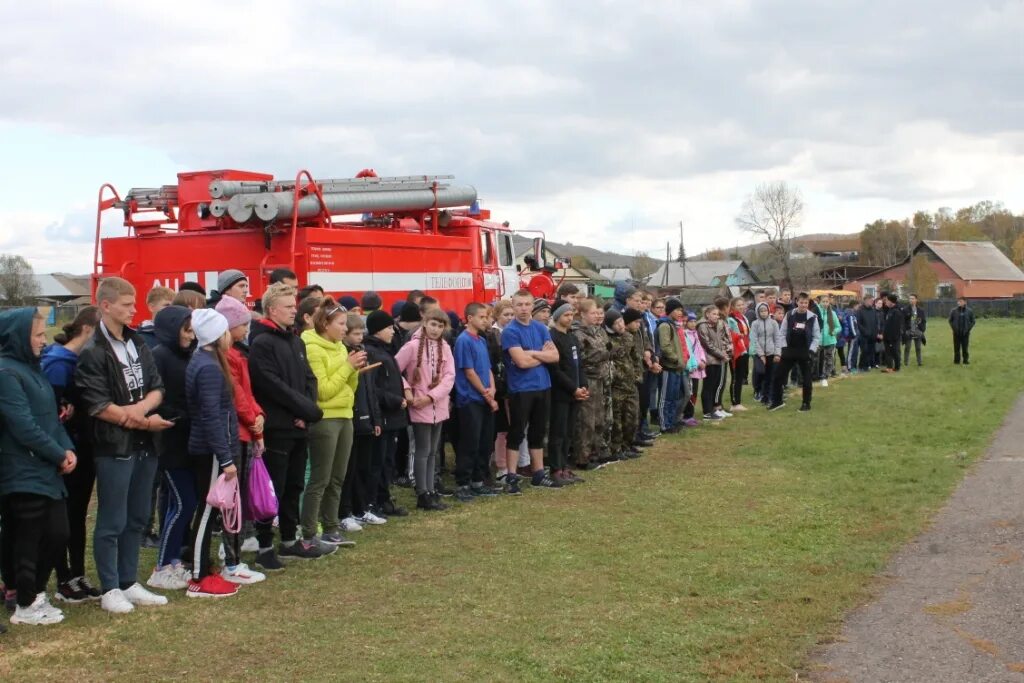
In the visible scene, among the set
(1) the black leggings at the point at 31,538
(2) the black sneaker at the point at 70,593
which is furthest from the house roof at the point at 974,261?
(1) the black leggings at the point at 31,538

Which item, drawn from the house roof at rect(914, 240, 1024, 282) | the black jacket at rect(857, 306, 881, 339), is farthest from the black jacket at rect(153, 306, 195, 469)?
the house roof at rect(914, 240, 1024, 282)

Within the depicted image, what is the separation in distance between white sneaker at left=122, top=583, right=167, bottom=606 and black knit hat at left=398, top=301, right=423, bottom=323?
168 inches

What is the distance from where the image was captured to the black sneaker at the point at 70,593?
666 cm

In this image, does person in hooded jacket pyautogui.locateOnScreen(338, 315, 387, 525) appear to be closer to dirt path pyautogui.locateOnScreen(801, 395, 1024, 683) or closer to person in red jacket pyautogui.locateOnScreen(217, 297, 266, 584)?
person in red jacket pyautogui.locateOnScreen(217, 297, 266, 584)

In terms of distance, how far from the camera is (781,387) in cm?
1794

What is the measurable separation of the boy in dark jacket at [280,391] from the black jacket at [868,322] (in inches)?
825

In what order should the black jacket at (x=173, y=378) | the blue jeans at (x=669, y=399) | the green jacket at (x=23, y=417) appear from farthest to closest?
the blue jeans at (x=669, y=399), the black jacket at (x=173, y=378), the green jacket at (x=23, y=417)

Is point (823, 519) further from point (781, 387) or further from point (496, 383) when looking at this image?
point (781, 387)

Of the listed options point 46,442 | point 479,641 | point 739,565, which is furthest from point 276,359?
point 739,565

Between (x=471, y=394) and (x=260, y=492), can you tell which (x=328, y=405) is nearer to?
(x=260, y=492)

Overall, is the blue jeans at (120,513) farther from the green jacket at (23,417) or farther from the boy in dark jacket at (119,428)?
the green jacket at (23,417)

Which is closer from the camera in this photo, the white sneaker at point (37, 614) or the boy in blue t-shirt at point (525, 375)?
the white sneaker at point (37, 614)

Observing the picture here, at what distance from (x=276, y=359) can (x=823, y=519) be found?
16.3 ft

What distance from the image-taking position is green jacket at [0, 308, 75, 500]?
19.2 ft
